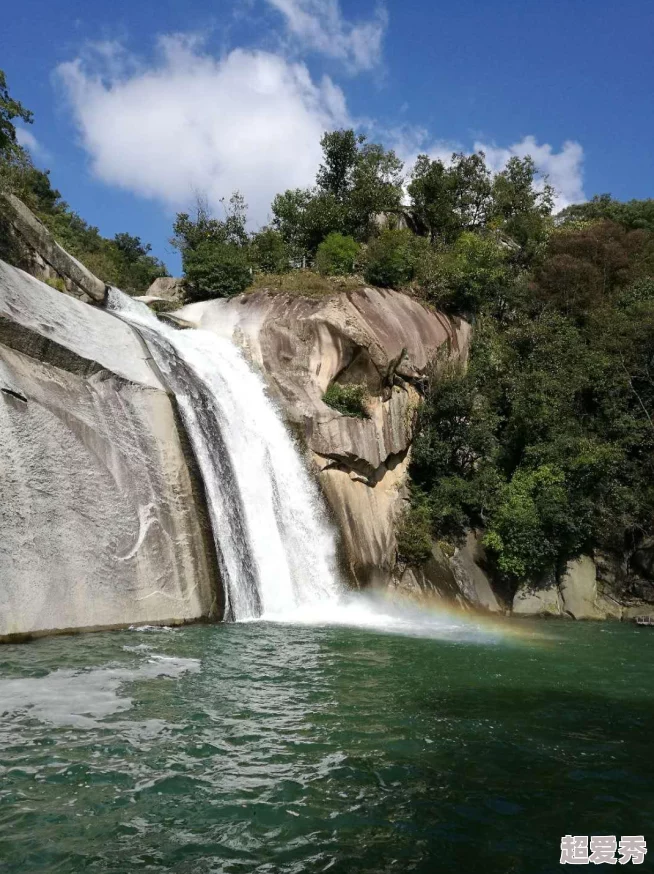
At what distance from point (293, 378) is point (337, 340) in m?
2.29

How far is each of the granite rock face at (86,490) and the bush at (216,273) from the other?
11.1 meters

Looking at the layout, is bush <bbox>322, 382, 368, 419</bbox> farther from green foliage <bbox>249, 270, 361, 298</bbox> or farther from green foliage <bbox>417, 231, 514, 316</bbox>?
green foliage <bbox>417, 231, 514, 316</bbox>

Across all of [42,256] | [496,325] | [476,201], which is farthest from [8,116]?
[476,201]

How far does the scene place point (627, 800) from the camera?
5.80 metres

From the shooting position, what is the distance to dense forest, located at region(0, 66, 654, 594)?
2077cm

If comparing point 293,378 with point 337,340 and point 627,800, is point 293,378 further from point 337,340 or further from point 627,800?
point 627,800

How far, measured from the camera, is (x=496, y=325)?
98.3 feet

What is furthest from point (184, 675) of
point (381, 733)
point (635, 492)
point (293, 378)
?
point (635, 492)

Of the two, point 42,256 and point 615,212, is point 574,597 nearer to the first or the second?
point 42,256

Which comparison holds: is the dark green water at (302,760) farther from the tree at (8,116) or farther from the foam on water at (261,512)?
the tree at (8,116)

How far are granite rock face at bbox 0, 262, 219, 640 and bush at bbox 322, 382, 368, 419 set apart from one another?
6795 millimetres

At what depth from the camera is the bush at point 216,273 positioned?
1051 inches

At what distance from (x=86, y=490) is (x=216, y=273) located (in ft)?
52.9
